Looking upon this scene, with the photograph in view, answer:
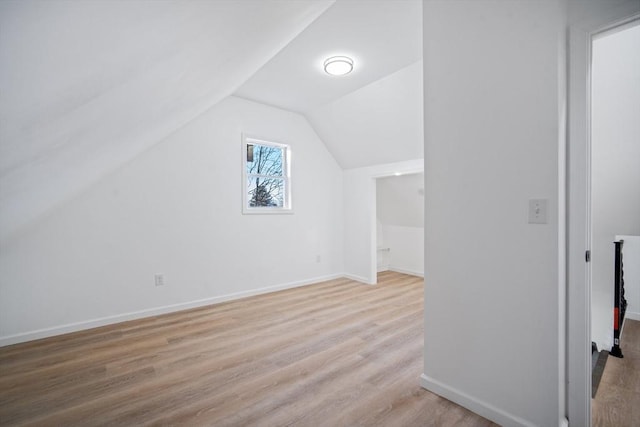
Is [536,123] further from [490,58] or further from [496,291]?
[496,291]

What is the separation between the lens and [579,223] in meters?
1.39

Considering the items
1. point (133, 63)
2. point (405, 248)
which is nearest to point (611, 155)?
point (405, 248)

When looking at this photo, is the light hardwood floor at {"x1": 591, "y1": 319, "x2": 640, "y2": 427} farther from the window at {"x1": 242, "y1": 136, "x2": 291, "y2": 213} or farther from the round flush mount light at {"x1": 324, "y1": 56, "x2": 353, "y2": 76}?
the window at {"x1": 242, "y1": 136, "x2": 291, "y2": 213}

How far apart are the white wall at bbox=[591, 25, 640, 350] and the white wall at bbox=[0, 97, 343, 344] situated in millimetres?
3440

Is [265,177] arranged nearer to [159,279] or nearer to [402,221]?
[159,279]

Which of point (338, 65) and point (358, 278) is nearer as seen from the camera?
point (338, 65)

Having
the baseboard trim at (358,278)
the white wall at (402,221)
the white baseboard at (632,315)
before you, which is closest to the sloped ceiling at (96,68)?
the white wall at (402,221)

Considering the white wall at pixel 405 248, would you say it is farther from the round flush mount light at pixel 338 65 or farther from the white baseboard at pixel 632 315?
the round flush mount light at pixel 338 65

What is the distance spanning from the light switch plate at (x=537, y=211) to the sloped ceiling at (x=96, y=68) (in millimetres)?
1637

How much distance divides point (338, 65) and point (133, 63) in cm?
236

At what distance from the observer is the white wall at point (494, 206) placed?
138cm

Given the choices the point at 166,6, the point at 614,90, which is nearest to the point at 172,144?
the point at 166,6

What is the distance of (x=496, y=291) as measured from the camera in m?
1.56

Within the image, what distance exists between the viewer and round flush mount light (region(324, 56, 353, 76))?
2847mm
